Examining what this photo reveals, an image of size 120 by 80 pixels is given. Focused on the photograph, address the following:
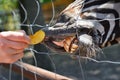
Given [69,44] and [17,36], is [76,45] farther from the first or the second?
[17,36]

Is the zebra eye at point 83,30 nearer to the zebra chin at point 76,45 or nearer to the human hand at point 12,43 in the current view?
the zebra chin at point 76,45

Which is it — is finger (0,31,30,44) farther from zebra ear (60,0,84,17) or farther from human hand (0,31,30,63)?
zebra ear (60,0,84,17)

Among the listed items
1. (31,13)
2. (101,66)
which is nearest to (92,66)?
(101,66)

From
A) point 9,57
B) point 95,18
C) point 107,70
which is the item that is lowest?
point 107,70

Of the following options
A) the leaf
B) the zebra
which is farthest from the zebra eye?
the leaf

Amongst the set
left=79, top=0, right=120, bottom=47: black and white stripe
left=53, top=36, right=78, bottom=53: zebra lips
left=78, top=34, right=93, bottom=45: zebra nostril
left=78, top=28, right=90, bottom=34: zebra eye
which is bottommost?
left=53, top=36, right=78, bottom=53: zebra lips

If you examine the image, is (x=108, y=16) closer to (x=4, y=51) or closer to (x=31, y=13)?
(x=4, y=51)
